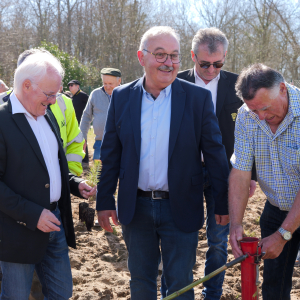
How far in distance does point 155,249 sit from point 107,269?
5.17ft

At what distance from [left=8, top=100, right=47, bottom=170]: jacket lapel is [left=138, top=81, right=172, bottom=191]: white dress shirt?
26.9 inches

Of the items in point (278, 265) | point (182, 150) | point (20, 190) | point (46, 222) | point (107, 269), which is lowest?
point (107, 269)

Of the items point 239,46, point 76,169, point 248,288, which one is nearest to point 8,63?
point 239,46

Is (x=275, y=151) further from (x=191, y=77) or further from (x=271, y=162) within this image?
(x=191, y=77)

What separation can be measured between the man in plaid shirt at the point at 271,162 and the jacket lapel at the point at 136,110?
0.68 m

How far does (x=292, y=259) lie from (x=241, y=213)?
55cm

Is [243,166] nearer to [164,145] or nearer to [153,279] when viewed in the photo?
[164,145]

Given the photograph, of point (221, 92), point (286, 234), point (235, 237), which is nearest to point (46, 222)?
point (235, 237)

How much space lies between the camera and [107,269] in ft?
13.1

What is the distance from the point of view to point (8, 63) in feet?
77.9

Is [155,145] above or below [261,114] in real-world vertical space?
below

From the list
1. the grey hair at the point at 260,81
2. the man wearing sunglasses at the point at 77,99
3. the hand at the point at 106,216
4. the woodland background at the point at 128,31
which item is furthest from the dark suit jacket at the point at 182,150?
the woodland background at the point at 128,31

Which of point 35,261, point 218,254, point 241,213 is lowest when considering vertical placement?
point 218,254

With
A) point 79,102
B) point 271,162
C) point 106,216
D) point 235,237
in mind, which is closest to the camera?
point 235,237
